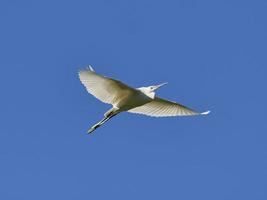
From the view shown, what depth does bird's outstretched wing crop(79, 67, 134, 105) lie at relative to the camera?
49.8 meters

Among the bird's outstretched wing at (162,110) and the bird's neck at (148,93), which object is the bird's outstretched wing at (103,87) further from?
the bird's outstretched wing at (162,110)

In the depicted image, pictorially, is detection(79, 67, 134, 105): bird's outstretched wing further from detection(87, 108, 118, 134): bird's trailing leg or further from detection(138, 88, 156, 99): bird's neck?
detection(138, 88, 156, 99): bird's neck

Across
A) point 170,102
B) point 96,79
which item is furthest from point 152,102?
point 96,79

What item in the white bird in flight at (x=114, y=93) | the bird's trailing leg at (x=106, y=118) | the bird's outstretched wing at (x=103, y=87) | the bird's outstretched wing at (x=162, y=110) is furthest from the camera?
the bird's outstretched wing at (x=162, y=110)

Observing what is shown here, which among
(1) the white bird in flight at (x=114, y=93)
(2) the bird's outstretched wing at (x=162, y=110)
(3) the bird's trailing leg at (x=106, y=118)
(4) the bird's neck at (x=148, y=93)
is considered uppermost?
(2) the bird's outstretched wing at (x=162, y=110)

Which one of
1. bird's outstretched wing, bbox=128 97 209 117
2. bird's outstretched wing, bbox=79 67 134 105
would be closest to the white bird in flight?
bird's outstretched wing, bbox=79 67 134 105

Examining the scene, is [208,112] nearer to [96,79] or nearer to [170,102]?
[170,102]

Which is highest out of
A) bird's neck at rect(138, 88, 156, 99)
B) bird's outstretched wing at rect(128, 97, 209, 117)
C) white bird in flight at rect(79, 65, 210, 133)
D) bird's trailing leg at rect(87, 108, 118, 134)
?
bird's outstretched wing at rect(128, 97, 209, 117)

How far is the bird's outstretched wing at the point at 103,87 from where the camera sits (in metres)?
49.8

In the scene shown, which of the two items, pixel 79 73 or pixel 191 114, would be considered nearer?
pixel 79 73

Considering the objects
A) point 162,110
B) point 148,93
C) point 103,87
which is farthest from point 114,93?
point 162,110

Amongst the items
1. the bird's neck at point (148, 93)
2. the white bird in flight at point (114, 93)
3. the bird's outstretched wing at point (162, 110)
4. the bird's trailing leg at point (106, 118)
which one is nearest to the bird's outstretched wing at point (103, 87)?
the white bird in flight at point (114, 93)

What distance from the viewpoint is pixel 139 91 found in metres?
51.2

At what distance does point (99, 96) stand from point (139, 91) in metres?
1.73
